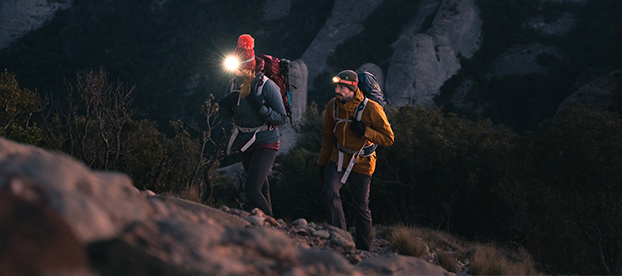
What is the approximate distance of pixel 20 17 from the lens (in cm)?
4069

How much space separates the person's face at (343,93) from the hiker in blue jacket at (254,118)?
59 cm

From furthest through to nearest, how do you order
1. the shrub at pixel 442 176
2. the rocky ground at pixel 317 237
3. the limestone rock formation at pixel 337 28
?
the limestone rock formation at pixel 337 28 < the shrub at pixel 442 176 < the rocky ground at pixel 317 237

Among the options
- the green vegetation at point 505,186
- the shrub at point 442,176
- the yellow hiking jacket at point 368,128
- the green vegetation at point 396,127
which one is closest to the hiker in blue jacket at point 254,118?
the yellow hiking jacket at point 368,128

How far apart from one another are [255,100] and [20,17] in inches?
1889

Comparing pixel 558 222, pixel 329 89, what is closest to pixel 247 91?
pixel 558 222

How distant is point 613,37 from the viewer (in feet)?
84.3

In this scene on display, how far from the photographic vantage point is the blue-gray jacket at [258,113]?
4027 mm

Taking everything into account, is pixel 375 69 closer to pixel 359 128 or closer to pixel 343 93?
pixel 343 93

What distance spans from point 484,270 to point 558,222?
6.73 metres

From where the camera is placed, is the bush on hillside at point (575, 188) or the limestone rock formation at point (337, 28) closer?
the bush on hillside at point (575, 188)

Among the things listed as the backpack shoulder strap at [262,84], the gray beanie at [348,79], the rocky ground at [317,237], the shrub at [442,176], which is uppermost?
the gray beanie at [348,79]

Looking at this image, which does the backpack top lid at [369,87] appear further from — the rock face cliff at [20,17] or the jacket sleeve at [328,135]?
the rock face cliff at [20,17]

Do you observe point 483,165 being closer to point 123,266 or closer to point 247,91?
point 247,91

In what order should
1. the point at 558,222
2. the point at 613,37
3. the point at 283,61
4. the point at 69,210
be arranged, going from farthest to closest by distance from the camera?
the point at 613,37 → the point at 558,222 → the point at 283,61 → the point at 69,210
